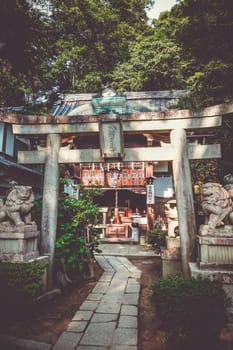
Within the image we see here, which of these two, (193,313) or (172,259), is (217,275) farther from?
(172,259)

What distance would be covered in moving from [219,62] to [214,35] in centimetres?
79

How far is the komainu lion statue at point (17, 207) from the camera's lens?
16.0 feet

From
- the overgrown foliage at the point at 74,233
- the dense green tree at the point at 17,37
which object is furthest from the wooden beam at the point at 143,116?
the overgrown foliage at the point at 74,233

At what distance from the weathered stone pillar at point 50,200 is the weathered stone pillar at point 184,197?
A: 279cm

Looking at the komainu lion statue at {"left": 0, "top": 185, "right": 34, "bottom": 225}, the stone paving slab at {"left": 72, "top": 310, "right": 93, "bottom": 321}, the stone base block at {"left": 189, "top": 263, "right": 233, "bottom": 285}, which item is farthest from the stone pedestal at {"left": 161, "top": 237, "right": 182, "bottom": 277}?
the komainu lion statue at {"left": 0, "top": 185, "right": 34, "bottom": 225}

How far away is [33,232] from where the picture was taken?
511 cm

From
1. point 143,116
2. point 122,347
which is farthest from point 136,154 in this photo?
point 122,347

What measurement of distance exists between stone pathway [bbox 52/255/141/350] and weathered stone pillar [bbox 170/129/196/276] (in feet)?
4.86

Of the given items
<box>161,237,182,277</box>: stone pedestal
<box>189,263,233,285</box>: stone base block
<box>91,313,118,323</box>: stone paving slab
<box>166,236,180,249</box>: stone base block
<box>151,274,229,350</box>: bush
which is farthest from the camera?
<box>166,236,180,249</box>: stone base block

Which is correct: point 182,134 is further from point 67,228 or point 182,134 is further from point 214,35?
point 214,35

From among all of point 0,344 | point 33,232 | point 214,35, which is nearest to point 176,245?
point 33,232

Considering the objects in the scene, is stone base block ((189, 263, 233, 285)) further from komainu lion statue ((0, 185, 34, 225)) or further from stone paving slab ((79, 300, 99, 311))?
komainu lion statue ((0, 185, 34, 225))

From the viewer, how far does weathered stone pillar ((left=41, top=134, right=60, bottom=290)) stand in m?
5.35

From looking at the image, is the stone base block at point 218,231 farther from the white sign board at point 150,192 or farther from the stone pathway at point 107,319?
the white sign board at point 150,192
